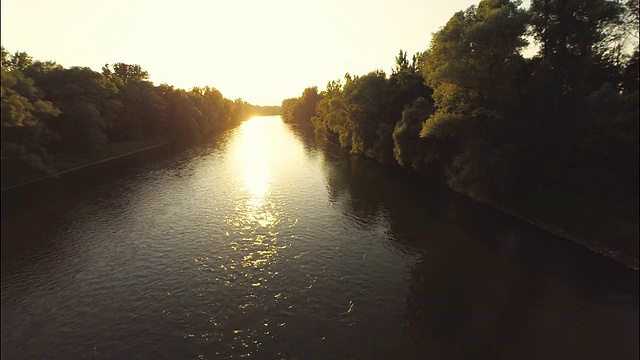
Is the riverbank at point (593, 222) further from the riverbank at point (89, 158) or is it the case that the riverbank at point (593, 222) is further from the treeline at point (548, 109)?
the riverbank at point (89, 158)

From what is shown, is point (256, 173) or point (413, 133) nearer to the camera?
point (413, 133)

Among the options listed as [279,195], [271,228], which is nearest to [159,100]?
[279,195]

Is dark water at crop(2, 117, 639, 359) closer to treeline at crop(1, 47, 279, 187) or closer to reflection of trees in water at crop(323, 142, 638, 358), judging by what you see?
reflection of trees in water at crop(323, 142, 638, 358)

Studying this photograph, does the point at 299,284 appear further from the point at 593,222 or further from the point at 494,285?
the point at 593,222

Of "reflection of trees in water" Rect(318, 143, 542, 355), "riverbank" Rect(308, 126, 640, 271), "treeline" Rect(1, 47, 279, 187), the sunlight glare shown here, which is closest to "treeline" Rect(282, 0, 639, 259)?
"riverbank" Rect(308, 126, 640, 271)

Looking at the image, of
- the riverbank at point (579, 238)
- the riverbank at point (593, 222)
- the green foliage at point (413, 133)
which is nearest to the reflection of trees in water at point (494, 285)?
the riverbank at point (579, 238)

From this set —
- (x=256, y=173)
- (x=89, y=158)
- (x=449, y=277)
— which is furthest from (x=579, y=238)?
(x=89, y=158)

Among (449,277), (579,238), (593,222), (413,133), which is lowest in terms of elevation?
(449,277)
